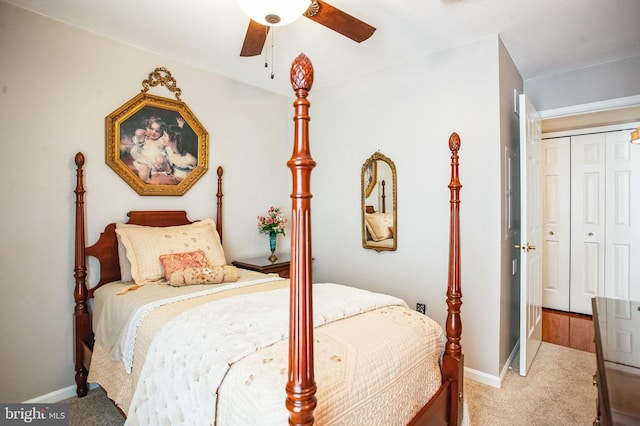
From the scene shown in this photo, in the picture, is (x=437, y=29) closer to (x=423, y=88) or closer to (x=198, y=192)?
(x=423, y=88)

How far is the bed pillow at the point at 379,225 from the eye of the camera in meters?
3.07

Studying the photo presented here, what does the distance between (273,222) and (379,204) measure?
107 cm

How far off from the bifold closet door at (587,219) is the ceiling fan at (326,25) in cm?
352

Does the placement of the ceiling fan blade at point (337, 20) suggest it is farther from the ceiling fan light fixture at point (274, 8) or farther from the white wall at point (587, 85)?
the white wall at point (587, 85)

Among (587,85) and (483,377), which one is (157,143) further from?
(587,85)

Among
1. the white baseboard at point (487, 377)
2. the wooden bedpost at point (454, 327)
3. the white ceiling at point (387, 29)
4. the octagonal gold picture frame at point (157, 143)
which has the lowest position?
the white baseboard at point (487, 377)

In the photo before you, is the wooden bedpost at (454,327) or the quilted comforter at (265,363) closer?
the quilted comforter at (265,363)

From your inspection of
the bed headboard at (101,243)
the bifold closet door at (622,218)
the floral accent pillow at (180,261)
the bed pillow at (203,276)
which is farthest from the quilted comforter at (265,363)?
the bifold closet door at (622,218)

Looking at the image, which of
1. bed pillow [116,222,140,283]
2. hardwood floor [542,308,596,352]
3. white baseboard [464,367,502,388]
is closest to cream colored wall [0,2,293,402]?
bed pillow [116,222,140,283]

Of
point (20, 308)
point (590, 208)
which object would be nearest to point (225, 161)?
point (20, 308)

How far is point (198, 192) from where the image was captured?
3076 millimetres

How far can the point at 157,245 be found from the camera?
2412mm

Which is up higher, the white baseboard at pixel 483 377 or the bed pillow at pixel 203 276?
the bed pillow at pixel 203 276

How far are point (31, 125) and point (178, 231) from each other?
112 cm
